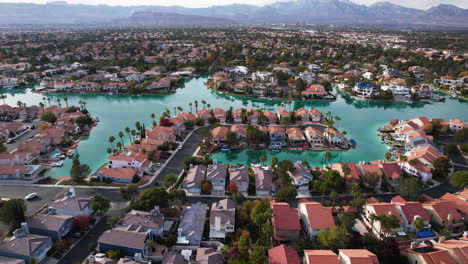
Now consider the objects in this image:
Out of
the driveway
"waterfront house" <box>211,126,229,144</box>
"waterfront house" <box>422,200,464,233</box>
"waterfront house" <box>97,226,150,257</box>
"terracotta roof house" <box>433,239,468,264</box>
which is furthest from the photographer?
"waterfront house" <box>211,126,229,144</box>

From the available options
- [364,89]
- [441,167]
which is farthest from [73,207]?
[364,89]

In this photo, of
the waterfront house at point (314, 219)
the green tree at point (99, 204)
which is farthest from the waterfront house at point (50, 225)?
the waterfront house at point (314, 219)

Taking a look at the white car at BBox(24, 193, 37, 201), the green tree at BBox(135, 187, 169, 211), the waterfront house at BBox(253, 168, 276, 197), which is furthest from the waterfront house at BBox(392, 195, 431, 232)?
the white car at BBox(24, 193, 37, 201)

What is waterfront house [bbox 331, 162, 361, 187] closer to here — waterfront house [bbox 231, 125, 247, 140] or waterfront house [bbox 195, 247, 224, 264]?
waterfront house [bbox 231, 125, 247, 140]

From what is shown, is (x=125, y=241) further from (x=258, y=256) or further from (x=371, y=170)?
(x=371, y=170)

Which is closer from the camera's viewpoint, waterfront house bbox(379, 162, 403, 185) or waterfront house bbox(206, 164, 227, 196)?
waterfront house bbox(206, 164, 227, 196)

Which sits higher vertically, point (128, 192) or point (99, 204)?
point (128, 192)
